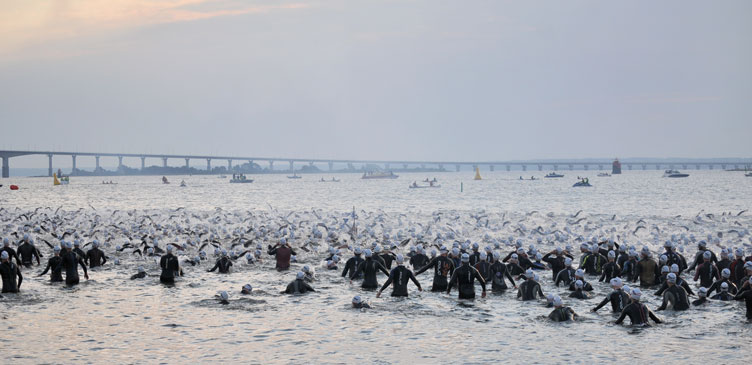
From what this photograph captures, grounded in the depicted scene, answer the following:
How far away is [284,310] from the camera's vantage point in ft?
63.4

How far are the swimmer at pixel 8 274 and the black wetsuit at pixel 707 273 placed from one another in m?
→ 19.1

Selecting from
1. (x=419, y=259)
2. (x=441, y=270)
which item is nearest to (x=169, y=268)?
(x=419, y=259)

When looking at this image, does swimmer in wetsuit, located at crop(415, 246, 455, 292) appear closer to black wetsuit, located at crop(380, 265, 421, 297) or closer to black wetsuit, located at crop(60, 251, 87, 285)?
black wetsuit, located at crop(380, 265, 421, 297)

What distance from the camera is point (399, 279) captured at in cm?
1991

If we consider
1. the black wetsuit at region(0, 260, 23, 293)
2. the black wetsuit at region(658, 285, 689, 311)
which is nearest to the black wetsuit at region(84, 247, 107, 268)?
the black wetsuit at region(0, 260, 23, 293)

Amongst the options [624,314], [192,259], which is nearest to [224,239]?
[192,259]

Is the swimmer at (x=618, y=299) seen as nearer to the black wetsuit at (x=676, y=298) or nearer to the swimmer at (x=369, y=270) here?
the black wetsuit at (x=676, y=298)

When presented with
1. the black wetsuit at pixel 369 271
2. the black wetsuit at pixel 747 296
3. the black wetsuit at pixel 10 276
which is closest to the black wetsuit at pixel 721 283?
the black wetsuit at pixel 747 296

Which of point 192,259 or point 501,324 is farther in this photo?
point 192,259

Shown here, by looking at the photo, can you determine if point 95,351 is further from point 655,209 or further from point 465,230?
point 655,209

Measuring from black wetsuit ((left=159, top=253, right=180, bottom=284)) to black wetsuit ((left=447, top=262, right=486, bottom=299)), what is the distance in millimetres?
9077

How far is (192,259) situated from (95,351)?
39.6 feet

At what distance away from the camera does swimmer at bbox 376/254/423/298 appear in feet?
64.4

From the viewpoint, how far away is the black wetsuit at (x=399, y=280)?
19.7 meters
